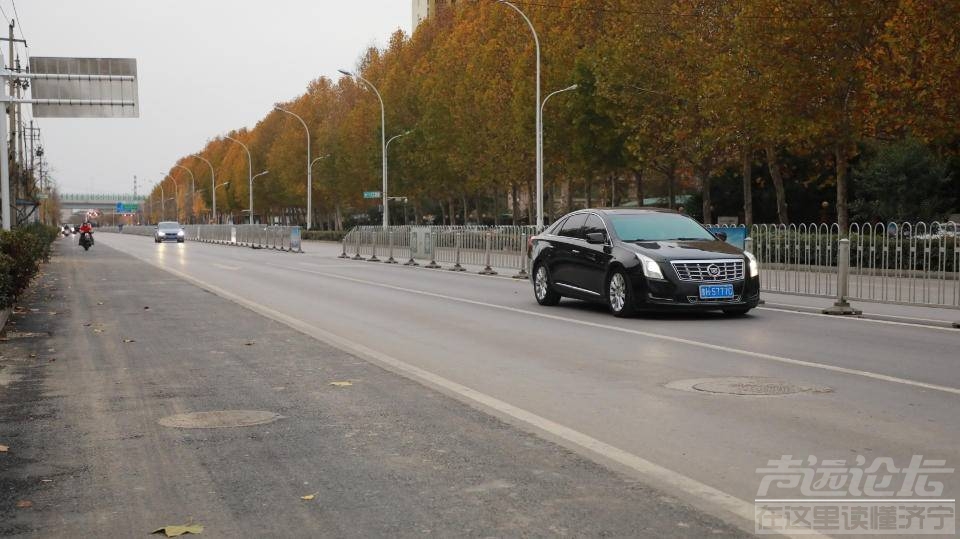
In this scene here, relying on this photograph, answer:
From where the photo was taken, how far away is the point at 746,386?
8945 mm

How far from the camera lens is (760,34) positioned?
35688mm

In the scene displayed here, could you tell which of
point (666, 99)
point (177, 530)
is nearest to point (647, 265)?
point (177, 530)

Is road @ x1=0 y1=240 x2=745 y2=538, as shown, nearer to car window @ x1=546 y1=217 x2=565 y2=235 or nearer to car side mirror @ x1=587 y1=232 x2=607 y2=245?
car side mirror @ x1=587 y1=232 x2=607 y2=245

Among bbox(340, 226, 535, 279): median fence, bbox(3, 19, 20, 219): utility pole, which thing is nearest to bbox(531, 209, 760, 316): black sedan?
bbox(340, 226, 535, 279): median fence

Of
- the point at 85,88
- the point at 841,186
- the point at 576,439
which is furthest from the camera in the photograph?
the point at 841,186

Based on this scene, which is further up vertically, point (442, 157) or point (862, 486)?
point (442, 157)

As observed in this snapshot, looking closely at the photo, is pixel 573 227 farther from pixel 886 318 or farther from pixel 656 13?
pixel 656 13

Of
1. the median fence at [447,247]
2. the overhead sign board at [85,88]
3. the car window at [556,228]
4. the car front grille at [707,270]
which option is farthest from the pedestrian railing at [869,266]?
the overhead sign board at [85,88]

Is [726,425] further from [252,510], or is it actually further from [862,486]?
[252,510]

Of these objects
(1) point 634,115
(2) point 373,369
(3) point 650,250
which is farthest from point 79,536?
(1) point 634,115

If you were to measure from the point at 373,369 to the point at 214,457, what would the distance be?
376 centimetres

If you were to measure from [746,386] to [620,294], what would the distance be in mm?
6645

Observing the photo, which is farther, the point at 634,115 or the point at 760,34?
the point at 634,115

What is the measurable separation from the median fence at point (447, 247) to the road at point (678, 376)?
1069cm
